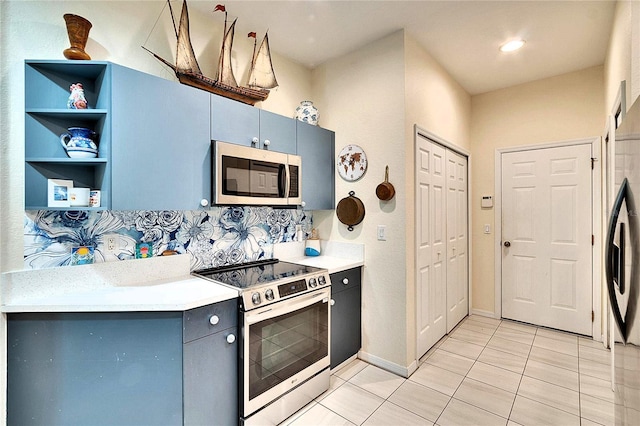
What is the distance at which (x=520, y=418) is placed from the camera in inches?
75.2

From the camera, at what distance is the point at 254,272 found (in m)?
2.19

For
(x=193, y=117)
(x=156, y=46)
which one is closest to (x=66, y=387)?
(x=193, y=117)

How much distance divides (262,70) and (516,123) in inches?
117

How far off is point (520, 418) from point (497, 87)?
132 inches

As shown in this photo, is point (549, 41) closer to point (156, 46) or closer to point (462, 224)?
point (462, 224)

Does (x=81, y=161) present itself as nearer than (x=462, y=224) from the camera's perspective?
Yes

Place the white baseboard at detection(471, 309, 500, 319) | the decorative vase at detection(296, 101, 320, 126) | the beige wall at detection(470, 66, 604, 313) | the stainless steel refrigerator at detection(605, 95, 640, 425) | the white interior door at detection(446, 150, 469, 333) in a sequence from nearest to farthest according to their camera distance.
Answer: the stainless steel refrigerator at detection(605, 95, 640, 425)
the decorative vase at detection(296, 101, 320, 126)
the beige wall at detection(470, 66, 604, 313)
the white interior door at detection(446, 150, 469, 333)
the white baseboard at detection(471, 309, 500, 319)

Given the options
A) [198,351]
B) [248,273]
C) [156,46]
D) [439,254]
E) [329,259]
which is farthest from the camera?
[439,254]

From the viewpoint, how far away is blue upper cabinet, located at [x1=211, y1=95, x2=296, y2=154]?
200cm

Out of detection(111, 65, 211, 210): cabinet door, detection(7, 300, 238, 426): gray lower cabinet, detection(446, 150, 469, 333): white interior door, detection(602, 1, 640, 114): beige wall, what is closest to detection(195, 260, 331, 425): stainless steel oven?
detection(7, 300, 238, 426): gray lower cabinet

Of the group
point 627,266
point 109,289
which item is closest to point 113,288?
point 109,289

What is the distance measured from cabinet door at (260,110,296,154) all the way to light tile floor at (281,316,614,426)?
1.91 metres

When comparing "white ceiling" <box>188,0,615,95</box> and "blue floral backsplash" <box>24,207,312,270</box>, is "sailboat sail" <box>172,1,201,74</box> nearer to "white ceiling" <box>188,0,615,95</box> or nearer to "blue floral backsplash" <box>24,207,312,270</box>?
"white ceiling" <box>188,0,615,95</box>

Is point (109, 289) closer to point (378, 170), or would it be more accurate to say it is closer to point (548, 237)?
point (378, 170)
